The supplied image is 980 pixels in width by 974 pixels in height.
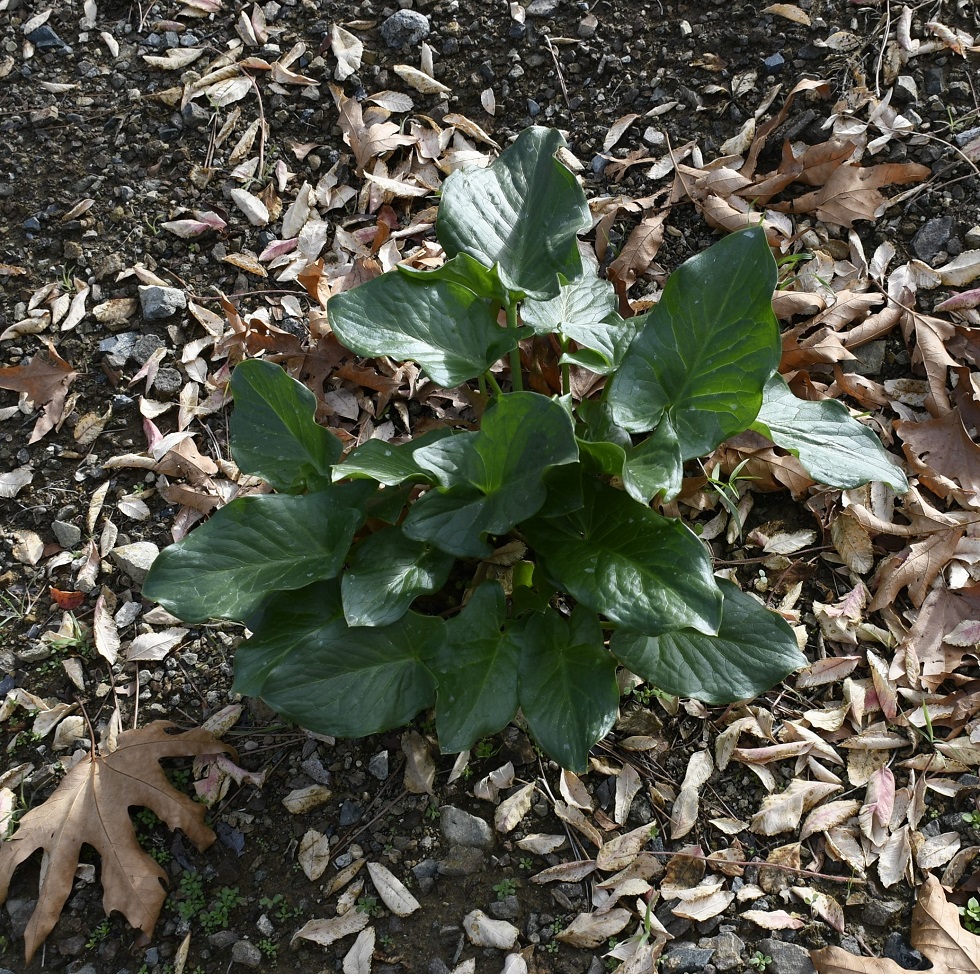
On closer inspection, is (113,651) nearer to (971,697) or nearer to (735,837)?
(735,837)

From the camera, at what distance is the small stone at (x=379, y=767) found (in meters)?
2.07

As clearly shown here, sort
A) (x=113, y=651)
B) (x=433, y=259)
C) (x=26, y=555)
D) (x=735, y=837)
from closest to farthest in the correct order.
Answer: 1. (x=735, y=837)
2. (x=113, y=651)
3. (x=26, y=555)
4. (x=433, y=259)

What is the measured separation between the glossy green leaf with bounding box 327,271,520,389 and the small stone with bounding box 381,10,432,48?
1.52 m

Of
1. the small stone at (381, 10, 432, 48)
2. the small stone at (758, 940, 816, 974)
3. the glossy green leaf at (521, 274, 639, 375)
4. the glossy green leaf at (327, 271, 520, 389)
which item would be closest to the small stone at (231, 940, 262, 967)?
the small stone at (758, 940, 816, 974)

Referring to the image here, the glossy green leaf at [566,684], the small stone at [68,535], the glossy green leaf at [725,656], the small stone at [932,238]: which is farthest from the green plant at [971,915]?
the small stone at [68,535]

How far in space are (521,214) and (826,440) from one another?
2.73ft

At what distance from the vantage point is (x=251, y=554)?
1.89m

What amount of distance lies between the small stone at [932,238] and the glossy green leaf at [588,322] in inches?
41.8

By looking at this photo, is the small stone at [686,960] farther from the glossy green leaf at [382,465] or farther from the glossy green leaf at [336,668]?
the glossy green leaf at [382,465]

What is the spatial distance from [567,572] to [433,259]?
1322 millimetres

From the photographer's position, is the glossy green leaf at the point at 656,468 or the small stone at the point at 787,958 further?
the small stone at the point at 787,958

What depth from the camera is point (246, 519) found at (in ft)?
6.18

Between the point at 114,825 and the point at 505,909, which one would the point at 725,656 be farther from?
the point at 114,825

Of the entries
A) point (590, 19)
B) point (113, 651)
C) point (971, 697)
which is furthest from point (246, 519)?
point (590, 19)
